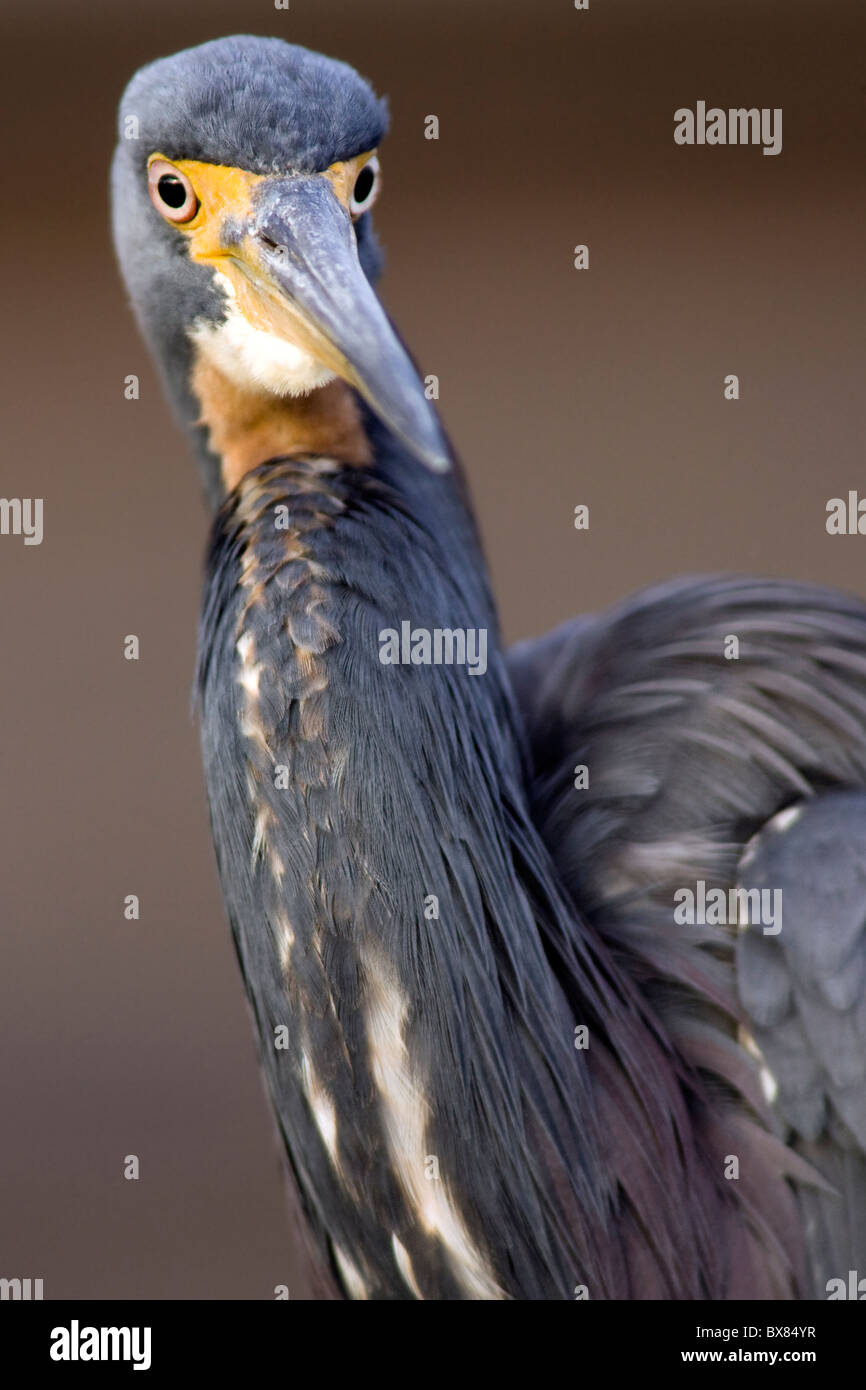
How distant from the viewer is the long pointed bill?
4.03 feet

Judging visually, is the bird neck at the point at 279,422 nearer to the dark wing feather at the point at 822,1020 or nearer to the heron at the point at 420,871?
the heron at the point at 420,871

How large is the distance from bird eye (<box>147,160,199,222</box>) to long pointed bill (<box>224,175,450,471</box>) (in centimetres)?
8

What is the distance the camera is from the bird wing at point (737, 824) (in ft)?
4.59

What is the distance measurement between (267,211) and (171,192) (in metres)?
0.14

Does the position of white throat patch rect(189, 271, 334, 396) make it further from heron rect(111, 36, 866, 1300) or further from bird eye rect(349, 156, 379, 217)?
bird eye rect(349, 156, 379, 217)

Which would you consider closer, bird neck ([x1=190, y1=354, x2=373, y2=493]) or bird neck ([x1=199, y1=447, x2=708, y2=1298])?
bird neck ([x1=199, y1=447, x2=708, y2=1298])

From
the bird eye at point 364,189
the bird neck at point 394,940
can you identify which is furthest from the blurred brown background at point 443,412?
the bird neck at point 394,940

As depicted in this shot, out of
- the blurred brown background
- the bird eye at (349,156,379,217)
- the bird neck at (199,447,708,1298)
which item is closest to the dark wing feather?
the bird neck at (199,447,708,1298)

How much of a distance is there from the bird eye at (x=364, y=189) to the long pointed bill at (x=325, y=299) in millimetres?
66

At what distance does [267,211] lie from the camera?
1340mm

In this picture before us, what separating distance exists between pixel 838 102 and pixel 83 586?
1.87m

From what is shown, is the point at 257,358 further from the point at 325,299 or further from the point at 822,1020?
the point at 822,1020

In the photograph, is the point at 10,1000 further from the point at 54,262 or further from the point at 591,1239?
the point at 591,1239

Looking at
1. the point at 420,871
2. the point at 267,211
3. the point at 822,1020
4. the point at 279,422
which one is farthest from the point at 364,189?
the point at 822,1020
